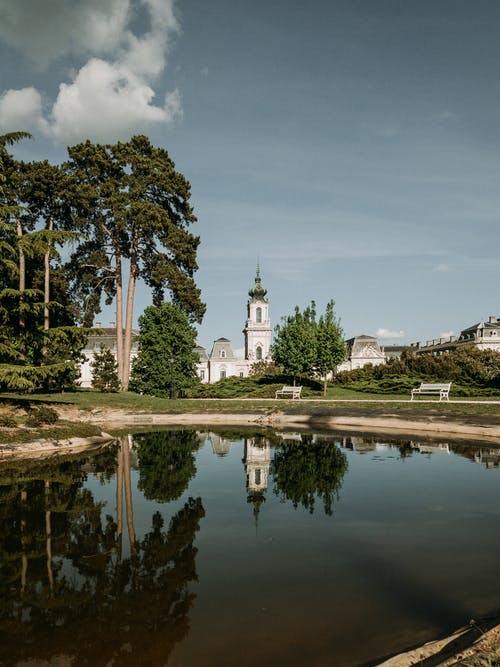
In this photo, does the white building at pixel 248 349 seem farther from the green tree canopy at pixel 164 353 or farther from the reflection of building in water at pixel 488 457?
the reflection of building in water at pixel 488 457

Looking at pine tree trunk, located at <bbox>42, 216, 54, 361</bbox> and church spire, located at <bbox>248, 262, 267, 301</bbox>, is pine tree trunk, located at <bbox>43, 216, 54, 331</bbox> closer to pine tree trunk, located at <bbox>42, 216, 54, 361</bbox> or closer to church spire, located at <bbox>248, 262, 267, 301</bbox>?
pine tree trunk, located at <bbox>42, 216, 54, 361</bbox>

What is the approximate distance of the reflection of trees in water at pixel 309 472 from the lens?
11391 mm

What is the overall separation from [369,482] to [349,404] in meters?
15.0

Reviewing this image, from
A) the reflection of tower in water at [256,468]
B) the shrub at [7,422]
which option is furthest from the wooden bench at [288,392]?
the shrub at [7,422]

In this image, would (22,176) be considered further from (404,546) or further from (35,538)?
(404,546)

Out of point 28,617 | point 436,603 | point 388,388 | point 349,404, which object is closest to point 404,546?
point 436,603

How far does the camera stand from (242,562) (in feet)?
24.6

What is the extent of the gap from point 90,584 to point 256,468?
8.23 m

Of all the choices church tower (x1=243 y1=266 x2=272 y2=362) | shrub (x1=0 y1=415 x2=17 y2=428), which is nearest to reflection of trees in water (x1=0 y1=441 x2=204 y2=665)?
shrub (x1=0 y1=415 x2=17 y2=428)

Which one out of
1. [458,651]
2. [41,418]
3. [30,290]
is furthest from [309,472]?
[30,290]

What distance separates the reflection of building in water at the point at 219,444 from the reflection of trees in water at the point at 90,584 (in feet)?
21.9

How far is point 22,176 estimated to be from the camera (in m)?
31.2

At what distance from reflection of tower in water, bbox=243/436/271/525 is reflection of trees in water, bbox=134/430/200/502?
5.62 feet

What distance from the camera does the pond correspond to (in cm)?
533
